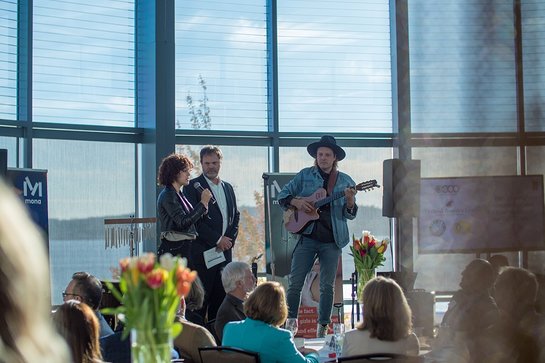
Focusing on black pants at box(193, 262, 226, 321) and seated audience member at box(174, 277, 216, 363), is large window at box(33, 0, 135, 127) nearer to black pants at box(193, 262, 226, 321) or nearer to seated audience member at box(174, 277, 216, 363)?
black pants at box(193, 262, 226, 321)

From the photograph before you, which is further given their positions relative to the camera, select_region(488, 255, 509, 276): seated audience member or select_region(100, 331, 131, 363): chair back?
select_region(100, 331, 131, 363): chair back

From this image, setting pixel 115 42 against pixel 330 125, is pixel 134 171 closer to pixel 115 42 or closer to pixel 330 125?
pixel 115 42

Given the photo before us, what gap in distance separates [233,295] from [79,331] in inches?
85.9

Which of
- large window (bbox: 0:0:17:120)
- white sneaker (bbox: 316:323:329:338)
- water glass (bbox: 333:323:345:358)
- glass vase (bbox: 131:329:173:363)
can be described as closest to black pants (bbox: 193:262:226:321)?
white sneaker (bbox: 316:323:329:338)

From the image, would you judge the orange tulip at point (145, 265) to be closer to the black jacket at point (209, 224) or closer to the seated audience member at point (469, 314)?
the seated audience member at point (469, 314)

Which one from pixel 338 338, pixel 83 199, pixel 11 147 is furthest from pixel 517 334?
pixel 83 199

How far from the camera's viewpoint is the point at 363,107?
30.7ft

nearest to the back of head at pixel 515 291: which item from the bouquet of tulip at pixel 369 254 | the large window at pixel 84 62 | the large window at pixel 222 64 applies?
the bouquet of tulip at pixel 369 254

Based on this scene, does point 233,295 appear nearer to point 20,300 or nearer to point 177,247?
point 177,247

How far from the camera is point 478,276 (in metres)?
0.40

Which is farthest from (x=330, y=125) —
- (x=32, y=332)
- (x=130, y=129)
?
(x=32, y=332)

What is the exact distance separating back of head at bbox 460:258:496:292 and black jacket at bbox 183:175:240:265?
18.6 ft

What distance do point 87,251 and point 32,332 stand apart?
26.6 feet

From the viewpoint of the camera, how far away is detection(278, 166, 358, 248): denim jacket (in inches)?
238
